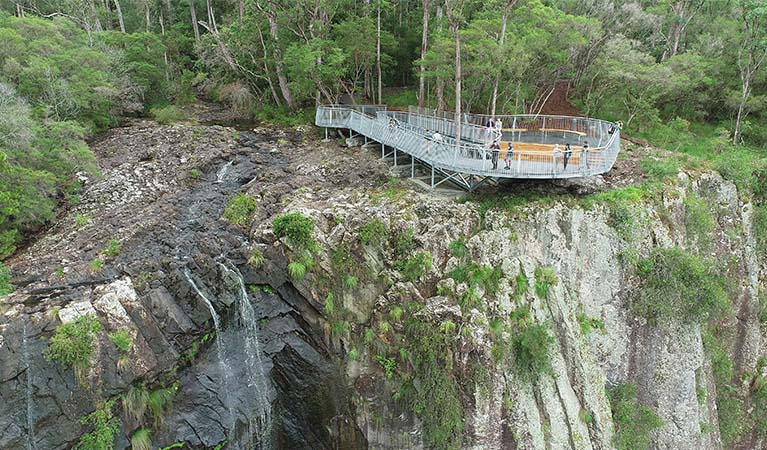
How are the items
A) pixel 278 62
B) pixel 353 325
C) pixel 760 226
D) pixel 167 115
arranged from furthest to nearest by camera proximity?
pixel 278 62 < pixel 167 115 < pixel 760 226 < pixel 353 325

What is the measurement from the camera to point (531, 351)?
16.2m

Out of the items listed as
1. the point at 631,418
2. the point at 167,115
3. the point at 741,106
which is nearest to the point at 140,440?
the point at 631,418

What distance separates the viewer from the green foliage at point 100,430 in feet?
42.9

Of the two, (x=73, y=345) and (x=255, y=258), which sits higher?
(x=255, y=258)

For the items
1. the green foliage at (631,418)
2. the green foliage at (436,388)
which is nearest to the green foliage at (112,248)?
the green foliage at (436,388)

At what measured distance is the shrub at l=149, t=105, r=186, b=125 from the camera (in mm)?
30828

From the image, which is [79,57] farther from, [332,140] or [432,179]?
[432,179]

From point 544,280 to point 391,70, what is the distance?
85.8ft

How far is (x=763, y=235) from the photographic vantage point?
23.4 metres

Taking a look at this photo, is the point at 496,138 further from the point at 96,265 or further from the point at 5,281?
the point at 5,281

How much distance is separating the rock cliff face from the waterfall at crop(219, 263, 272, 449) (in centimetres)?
7

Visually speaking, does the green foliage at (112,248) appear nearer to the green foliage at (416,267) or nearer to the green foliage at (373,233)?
the green foliage at (373,233)

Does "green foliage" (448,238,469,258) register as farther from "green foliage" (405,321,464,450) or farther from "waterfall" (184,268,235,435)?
"waterfall" (184,268,235,435)

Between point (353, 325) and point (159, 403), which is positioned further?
point (353, 325)
